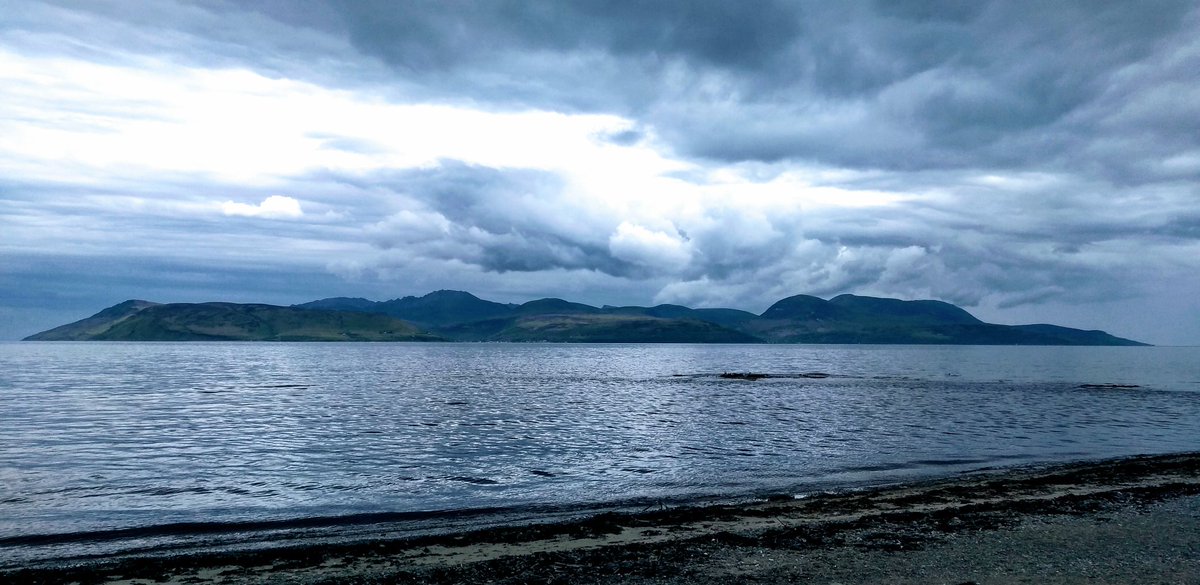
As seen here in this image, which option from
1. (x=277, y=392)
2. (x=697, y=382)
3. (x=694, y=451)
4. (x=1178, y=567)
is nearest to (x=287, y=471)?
(x=694, y=451)

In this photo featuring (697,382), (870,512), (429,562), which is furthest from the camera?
(697,382)

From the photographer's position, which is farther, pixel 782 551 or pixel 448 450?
pixel 448 450

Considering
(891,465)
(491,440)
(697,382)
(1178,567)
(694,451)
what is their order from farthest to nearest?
(697,382)
(491,440)
(694,451)
(891,465)
(1178,567)

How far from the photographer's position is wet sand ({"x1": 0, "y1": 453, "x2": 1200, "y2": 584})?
18328 millimetres

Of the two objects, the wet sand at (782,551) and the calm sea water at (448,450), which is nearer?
the wet sand at (782,551)

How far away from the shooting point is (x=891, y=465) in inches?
1571

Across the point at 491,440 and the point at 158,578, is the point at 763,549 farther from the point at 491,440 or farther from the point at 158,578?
the point at 491,440

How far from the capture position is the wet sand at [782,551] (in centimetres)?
1833

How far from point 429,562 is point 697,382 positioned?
339 feet

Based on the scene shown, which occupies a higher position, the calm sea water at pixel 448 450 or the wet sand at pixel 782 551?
the wet sand at pixel 782 551

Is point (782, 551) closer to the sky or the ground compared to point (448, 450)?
closer to the sky

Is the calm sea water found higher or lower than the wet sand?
lower

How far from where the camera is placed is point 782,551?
2053 centimetres

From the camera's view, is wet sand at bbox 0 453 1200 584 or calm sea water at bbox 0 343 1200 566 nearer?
wet sand at bbox 0 453 1200 584
